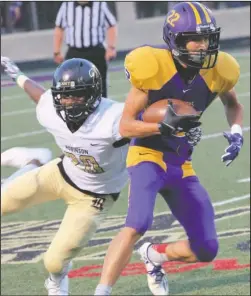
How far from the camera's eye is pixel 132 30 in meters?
18.6

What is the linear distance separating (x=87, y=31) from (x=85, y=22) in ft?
0.54

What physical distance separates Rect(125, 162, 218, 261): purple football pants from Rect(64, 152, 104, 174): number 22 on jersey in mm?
241

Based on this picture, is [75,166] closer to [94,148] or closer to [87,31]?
[94,148]

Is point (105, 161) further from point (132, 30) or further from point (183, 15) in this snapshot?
point (132, 30)

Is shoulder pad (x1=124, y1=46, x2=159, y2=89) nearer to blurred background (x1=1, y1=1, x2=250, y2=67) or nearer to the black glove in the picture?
the black glove

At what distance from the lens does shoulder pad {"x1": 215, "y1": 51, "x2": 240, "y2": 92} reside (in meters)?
4.66

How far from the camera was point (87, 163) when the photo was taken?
4.90 metres

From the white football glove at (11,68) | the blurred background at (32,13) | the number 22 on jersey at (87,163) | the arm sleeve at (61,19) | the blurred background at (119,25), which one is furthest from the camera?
the blurred background at (32,13)

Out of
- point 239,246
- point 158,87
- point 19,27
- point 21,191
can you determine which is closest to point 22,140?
point 239,246

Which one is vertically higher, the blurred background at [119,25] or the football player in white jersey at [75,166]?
the football player in white jersey at [75,166]

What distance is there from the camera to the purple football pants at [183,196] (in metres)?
4.62

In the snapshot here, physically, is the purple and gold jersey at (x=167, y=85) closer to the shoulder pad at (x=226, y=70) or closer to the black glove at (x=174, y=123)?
the shoulder pad at (x=226, y=70)

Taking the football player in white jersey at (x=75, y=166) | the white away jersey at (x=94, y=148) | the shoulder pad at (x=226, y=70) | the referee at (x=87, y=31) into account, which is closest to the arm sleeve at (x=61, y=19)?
the referee at (x=87, y=31)

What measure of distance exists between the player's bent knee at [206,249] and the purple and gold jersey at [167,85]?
1.48 ft
